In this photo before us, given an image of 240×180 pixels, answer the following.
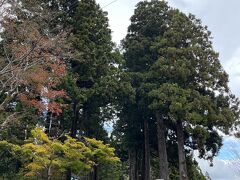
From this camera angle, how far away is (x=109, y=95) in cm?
2002

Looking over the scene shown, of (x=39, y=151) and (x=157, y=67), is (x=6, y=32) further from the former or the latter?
(x=157, y=67)

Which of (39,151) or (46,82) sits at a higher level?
(46,82)

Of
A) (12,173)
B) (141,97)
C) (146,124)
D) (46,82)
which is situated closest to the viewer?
(46,82)

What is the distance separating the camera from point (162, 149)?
23.2 metres

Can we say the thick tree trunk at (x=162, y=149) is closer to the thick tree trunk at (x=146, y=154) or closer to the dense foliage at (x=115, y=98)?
the dense foliage at (x=115, y=98)

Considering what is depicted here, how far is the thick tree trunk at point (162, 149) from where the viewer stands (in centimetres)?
2266

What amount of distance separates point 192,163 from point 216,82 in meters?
5.75

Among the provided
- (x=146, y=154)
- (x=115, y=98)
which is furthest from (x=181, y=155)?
(x=115, y=98)

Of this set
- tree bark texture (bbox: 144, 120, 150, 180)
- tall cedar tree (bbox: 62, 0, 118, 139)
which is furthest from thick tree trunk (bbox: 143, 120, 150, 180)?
tall cedar tree (bbox: 62, 0, 118, 139)

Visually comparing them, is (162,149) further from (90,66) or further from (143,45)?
Result: (90,66)

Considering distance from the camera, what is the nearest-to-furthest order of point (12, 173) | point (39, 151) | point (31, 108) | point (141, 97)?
point (39, 151), point (31, 108), point (12, 173), point (141, 97)

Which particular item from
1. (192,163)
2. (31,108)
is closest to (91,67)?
(31,108)

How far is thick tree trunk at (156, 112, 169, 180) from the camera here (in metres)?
22.7

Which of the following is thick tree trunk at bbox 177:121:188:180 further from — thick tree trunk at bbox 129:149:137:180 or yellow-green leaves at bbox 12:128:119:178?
yellow-green leaves at bbox 12:128:119:178
